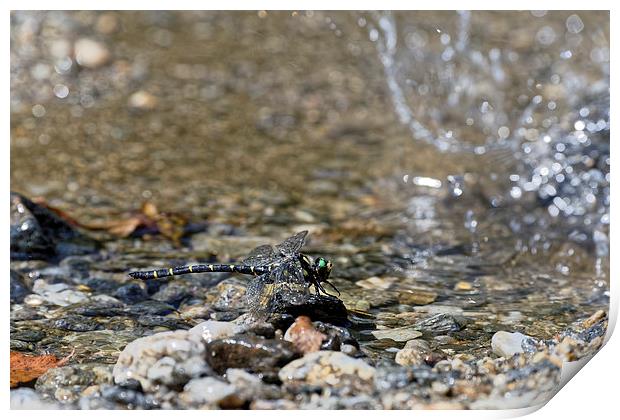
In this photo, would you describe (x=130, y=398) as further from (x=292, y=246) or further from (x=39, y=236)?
(x=39, y=236)

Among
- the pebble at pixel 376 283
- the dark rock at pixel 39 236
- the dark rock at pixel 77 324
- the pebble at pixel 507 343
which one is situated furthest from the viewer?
the dark rock at pixel 39 236

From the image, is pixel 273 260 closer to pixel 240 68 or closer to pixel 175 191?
pixel 175 191

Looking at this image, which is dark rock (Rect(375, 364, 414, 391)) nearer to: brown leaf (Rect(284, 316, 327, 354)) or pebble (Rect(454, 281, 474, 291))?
brown leaf (Rect(284, 316, 327, 354))

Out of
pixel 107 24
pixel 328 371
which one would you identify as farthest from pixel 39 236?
pixel 107 24

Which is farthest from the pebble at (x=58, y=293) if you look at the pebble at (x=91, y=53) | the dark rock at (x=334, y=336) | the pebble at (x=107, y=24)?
the pebble at (x=107, y=24)

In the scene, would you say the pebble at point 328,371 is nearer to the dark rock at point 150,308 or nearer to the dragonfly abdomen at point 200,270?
the dragonfly abdomen at point 200,270
